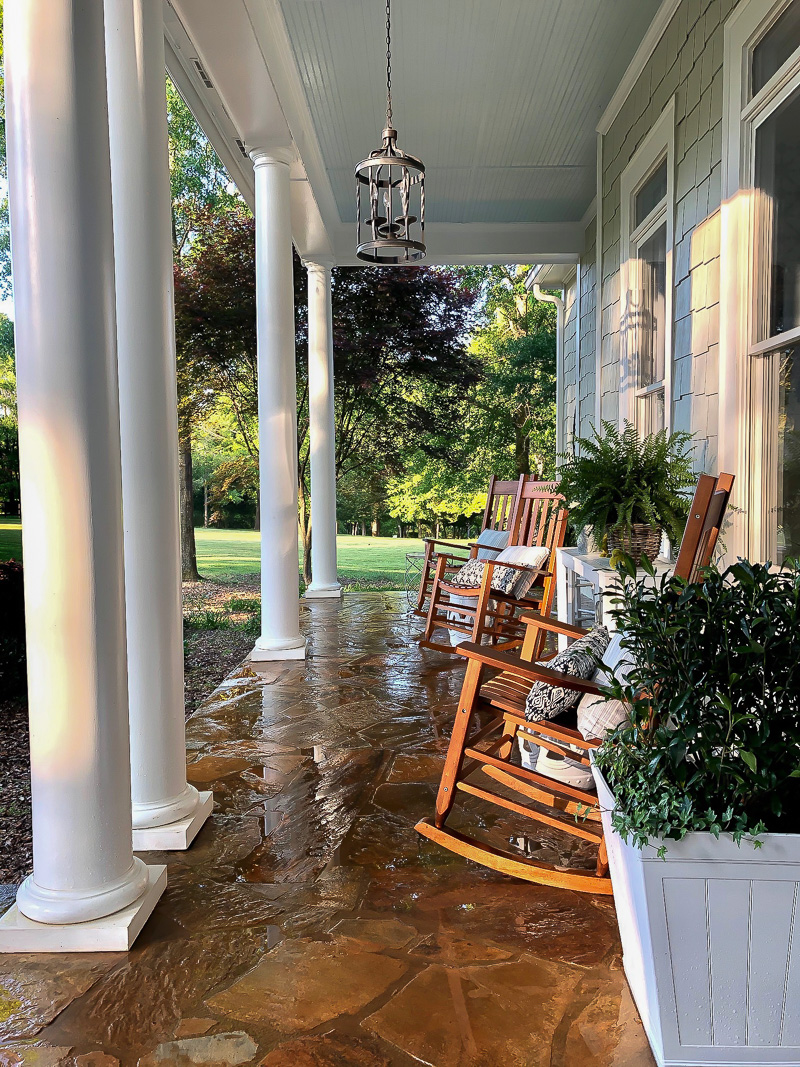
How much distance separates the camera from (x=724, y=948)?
136 centimetres

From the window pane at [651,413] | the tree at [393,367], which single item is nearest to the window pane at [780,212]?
the window pane at [651,413]

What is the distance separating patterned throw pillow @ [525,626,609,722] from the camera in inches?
84.9

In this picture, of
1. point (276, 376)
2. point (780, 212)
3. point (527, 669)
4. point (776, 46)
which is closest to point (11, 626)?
point (276, 376)

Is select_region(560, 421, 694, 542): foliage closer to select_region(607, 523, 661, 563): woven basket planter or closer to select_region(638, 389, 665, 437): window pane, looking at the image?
select_region(607, 523, 661, 563): woven basket planter

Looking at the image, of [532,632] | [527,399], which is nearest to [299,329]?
[527,399]

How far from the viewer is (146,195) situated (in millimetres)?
2230

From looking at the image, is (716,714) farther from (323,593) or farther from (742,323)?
(323,593)

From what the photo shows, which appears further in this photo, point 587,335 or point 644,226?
point 587,335

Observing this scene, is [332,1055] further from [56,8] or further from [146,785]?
[56,8]

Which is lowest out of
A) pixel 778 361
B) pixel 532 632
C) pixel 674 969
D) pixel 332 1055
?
pixel 332 1055

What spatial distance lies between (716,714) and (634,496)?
73.8 inches

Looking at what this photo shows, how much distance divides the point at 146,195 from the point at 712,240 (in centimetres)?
223

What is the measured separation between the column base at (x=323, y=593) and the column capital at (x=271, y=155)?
12.8ft

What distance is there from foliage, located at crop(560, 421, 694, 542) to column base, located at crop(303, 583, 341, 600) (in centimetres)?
429
